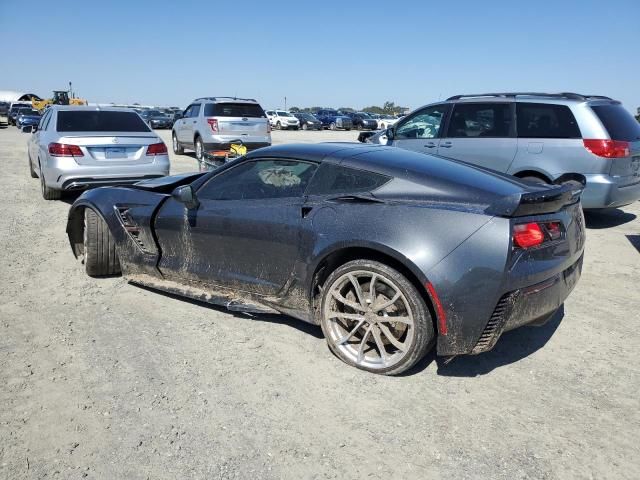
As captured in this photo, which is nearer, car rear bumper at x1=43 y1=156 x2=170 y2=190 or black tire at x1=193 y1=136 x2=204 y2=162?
car rear bumper at x1=43 y1=156 x2=170 y2=190

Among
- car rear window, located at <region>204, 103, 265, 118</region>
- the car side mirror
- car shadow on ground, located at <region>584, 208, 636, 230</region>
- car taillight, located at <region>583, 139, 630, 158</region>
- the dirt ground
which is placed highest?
car rear window, located at <region>204, 103, 265, 118</region>

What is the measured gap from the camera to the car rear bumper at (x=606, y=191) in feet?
21.8

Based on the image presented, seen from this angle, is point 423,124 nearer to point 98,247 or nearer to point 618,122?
point 618,122

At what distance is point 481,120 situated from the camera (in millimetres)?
7641

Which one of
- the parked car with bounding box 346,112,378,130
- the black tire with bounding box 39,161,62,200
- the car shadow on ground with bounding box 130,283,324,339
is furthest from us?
the parked car with bounding box 346,112,378,130

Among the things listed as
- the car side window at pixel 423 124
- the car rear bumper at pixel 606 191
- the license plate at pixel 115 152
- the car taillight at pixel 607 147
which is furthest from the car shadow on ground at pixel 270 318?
the car side window at pixel 423 124

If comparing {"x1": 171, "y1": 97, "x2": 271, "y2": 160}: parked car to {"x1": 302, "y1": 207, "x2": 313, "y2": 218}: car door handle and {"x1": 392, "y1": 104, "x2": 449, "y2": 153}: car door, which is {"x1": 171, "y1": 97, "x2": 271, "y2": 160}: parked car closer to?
{"x1": 392, "y1": 104, "x2": 449, "y2": 153}: car door

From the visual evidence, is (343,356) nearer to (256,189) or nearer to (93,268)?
(256,189)

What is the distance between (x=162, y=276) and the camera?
4391 millimetres

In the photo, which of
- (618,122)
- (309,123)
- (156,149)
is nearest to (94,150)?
(156,149)

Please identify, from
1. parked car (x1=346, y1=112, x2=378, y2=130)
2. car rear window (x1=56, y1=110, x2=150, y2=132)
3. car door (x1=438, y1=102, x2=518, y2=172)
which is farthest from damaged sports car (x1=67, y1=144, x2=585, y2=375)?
parked car (x1=346, y1=112, x2=378, y2=130)

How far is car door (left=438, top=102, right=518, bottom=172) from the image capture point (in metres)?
7.27

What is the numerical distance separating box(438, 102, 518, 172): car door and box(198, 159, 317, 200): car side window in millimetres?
4414

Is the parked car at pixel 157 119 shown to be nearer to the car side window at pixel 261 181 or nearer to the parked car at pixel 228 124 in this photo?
the parked car at pixel 228 124
